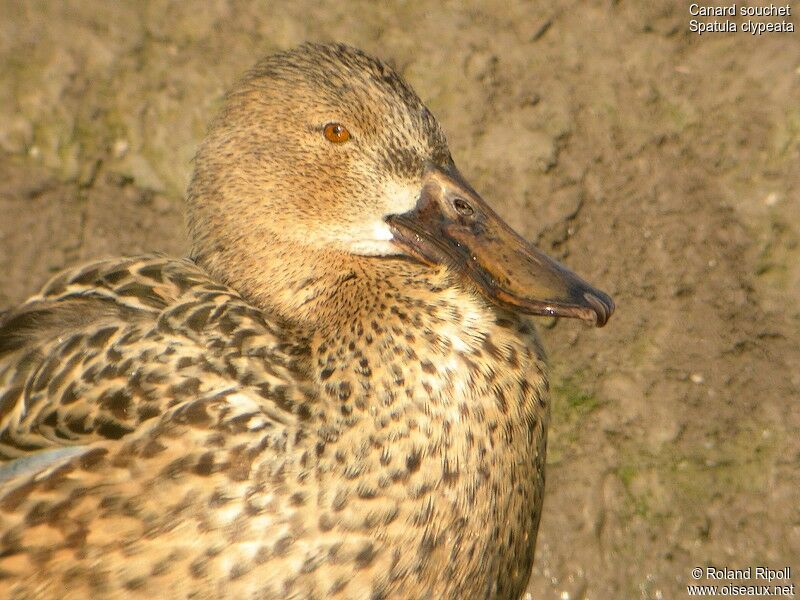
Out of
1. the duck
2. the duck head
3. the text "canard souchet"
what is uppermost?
the text "canard souchet"

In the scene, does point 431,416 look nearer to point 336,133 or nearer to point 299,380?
point 299,380

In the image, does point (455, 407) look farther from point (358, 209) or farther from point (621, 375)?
point (621, 375)

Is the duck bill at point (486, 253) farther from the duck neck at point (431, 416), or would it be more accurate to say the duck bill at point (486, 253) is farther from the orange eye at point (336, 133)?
the orange eye at point (336, 133)

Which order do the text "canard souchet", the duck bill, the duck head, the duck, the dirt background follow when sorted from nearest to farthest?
the duck, the duck bill, the duck head, the dirt background, the text "canard souchet"

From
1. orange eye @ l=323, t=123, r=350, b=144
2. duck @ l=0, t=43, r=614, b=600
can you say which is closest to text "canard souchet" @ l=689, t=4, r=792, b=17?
duck @ l=0, t=43, r=614, b=600

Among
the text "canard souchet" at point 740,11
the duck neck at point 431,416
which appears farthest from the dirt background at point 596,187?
the duck neck at point 431,416

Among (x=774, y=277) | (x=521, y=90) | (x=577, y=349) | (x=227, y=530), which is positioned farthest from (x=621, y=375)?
(x=227, y=530)

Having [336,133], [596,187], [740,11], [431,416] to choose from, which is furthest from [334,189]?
[740,11]

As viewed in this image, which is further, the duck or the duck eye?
the duck eye

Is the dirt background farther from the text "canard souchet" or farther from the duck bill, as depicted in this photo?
the duck bill
